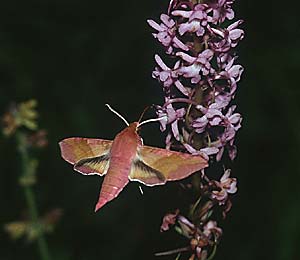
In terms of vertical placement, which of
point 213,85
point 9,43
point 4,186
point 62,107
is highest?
point 213,85

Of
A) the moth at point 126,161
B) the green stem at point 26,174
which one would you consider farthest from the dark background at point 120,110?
the moth at point 126,161

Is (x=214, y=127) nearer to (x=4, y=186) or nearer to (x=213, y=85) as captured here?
(x=213, y=85)

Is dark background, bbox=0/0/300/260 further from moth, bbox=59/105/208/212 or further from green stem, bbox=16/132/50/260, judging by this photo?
moth, bbox=59/105/208/212

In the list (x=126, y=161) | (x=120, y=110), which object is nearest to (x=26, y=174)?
(x=126, y=161)

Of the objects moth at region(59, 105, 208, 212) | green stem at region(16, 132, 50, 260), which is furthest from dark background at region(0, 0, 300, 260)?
moth at region(59, 105, 208, 212)

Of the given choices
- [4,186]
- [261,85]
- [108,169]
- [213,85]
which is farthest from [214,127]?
[4,186]

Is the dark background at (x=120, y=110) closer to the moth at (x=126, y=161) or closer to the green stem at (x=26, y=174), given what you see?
the green stem at (x=26, y=174)
